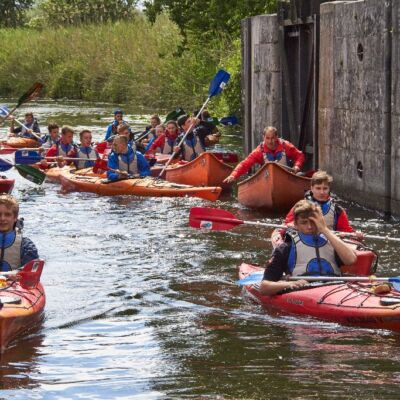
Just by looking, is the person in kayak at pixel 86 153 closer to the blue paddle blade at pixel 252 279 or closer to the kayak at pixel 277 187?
the kayak at pixel 277 187

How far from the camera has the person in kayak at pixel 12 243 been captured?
9.21 metres

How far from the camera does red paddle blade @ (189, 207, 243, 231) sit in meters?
10.8

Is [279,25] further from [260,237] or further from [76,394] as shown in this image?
[76,394]

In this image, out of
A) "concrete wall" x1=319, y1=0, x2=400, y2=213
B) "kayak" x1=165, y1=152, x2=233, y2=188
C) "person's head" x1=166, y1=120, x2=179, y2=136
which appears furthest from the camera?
"person's head" x1=166, y1=120, x2=179, y2=136

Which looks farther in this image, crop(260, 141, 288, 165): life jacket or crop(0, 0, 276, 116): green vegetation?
crop(0, 0, 276, 116): green vegetation

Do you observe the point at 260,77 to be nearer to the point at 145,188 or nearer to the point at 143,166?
the point at 143,166

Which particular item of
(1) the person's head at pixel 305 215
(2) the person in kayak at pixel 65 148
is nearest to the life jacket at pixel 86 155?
(2) the person in kayak at pixel 65 148

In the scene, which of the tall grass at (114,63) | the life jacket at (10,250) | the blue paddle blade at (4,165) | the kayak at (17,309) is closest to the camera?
the kayak at (17,309)

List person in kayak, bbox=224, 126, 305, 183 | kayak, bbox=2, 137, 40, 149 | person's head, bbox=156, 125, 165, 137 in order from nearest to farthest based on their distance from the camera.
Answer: person in kayak, bbox=224, 126, 305, 183, person's head, bbox=156, 125, 165, 137, kayak, bbox=2, 137, 40, 149

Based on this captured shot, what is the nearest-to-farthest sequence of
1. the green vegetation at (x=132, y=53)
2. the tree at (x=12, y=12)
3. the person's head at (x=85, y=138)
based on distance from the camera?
the person's head at (x=85, y=138)
the green vegetation at (x=132, y=53)
the tree at (x=12, y=12)

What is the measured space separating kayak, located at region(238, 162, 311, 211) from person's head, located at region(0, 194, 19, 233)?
20.3 ft

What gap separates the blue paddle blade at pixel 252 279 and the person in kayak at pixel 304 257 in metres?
0.57

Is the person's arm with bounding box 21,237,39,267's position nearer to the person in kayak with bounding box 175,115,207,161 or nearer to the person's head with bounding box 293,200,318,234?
the person's head with bounding box 293,200,318,234

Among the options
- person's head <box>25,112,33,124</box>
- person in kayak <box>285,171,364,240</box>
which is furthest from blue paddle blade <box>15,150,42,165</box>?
person in kayak <box>285,171,364,240</box>
